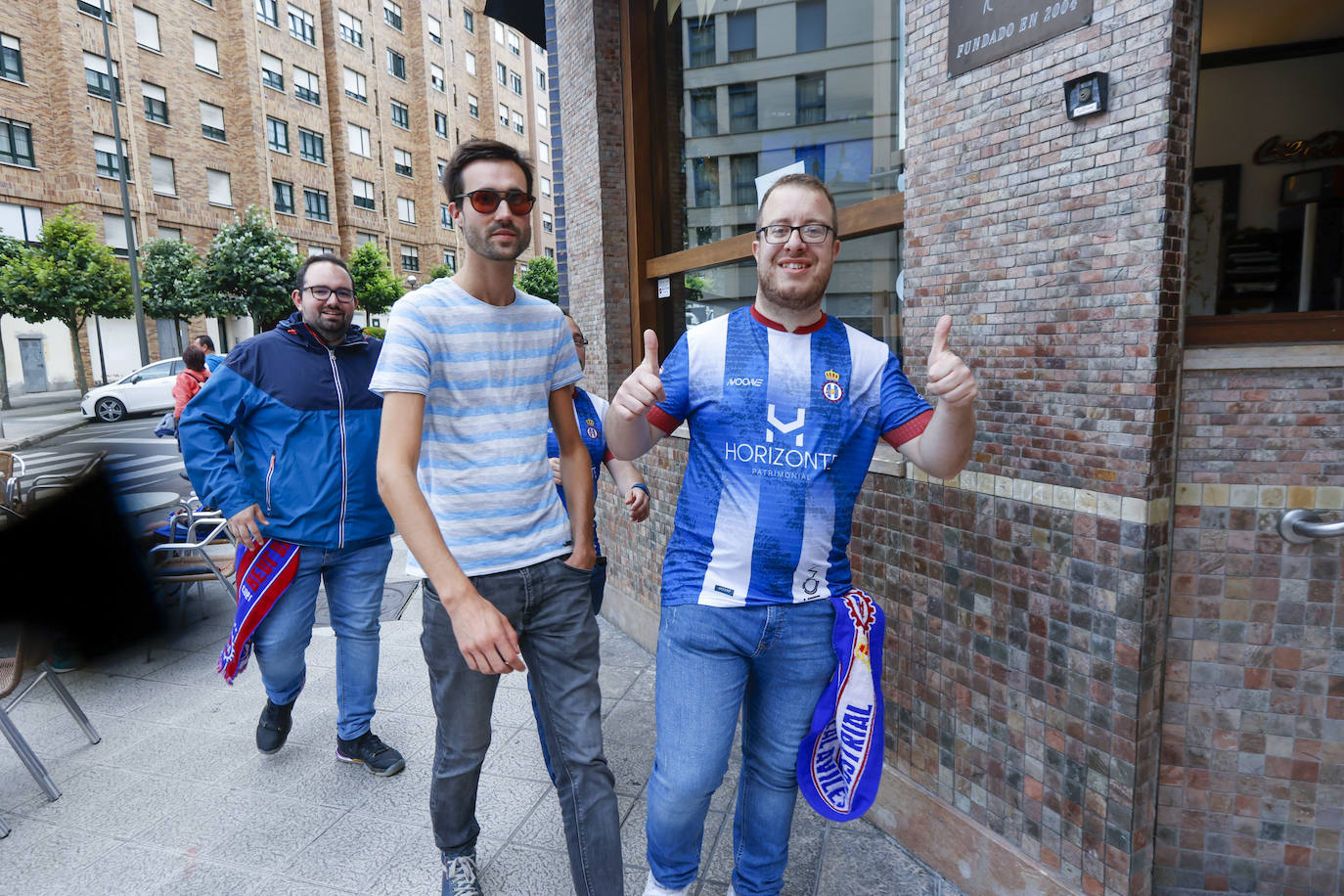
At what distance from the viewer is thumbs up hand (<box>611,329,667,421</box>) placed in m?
1.98

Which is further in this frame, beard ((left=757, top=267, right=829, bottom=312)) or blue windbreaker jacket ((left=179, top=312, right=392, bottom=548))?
blue windbreaker jacket ((left=179, top=312, right=392, bottom=548))

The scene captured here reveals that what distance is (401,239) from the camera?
43750 mm

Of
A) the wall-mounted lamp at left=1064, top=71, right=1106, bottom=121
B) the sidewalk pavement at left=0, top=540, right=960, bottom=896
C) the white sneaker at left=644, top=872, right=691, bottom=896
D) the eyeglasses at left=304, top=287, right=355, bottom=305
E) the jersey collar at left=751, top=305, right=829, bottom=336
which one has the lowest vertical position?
the sidewalk pavement at left=0, top=540, right=960, bottom=896

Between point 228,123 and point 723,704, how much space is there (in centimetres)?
3988

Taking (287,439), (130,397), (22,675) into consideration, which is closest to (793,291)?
(287,439)

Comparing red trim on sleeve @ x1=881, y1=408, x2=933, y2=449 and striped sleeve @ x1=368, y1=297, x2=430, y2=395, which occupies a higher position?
striped sleeve @ x1=368, y1=297, x2=430, y2=395

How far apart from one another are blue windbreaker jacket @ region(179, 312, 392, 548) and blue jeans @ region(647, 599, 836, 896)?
6.28 feet

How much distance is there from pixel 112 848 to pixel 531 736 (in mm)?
1712

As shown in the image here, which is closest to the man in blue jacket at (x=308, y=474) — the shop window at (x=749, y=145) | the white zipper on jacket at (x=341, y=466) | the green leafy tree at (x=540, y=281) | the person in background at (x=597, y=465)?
the white zipper on jacket at (x=341, y=466)

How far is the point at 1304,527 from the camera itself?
2158 mm

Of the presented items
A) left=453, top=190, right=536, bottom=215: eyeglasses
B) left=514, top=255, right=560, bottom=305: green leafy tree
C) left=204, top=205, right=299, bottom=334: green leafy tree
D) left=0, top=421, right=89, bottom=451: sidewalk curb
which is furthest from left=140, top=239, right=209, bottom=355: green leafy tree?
left=453, top=190, right=536, bottom=215: eyeglasses

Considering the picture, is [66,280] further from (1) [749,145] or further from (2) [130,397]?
(1) [749,145]

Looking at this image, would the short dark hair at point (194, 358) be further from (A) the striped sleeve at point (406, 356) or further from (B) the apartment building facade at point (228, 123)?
(B) the apartment building facade at point (228, 123)

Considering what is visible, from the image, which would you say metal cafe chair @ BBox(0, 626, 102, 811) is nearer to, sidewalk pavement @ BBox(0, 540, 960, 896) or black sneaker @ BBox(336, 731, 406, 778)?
sidewalk pavement @ BBox(0, 540, 960, 896)
